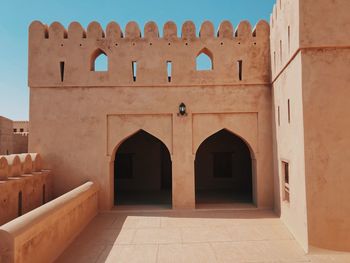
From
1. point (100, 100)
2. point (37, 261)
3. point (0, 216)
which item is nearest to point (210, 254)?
point (37, 261)

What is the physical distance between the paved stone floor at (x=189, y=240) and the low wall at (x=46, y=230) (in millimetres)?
292

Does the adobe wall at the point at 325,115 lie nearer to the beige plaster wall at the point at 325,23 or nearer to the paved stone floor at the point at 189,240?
the beige plaster wall at the point at 325,23

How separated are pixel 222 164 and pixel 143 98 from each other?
238 inches

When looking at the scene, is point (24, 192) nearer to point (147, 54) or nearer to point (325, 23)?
point (147, 54)

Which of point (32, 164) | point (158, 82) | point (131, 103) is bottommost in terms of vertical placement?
point (32, 164)

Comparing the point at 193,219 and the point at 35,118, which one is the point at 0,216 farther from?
the point at 193,219

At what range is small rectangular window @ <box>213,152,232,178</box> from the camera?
12.5 meters

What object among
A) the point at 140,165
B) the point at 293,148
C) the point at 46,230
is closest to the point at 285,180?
the point at 293,148

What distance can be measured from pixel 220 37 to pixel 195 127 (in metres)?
2.99

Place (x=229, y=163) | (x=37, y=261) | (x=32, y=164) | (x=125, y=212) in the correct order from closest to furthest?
(x=37, y=261), (x=32, y=164), (x=125, y=212), (x=229, y=163)

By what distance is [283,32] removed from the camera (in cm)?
659

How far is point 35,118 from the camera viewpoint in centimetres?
827

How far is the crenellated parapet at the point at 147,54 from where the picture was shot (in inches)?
325

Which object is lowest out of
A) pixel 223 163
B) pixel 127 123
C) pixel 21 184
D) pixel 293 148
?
pixel 223 163
